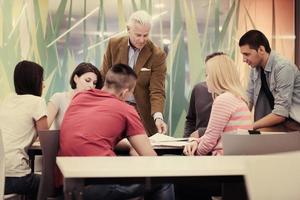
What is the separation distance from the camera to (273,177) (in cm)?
115

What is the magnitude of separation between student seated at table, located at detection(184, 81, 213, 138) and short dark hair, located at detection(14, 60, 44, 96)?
1.39 meters

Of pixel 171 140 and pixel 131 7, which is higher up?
pixel 131 7

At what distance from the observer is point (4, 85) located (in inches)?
189

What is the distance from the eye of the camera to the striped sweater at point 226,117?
2.60m

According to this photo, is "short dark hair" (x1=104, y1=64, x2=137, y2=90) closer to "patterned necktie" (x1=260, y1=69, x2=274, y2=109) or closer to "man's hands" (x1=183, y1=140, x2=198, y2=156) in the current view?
"man's hands" (x1=183, y1=140, x2=198, y2=156)

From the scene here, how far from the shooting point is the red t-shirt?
7.49 ft

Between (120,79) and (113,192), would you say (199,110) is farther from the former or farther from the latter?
(113,192)

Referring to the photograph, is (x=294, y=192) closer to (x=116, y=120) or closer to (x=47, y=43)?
(x=116, y=120)

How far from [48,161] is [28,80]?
2.64 feet

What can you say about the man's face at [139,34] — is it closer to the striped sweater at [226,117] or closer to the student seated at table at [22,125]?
the student seated at table at [22,125]

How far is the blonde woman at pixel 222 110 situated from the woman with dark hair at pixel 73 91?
1012 mm

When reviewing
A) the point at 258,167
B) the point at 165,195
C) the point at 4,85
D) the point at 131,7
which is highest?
the point at 131,7

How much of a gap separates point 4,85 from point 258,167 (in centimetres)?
407

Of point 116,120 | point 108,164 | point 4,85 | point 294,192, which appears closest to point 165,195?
point 116,120
